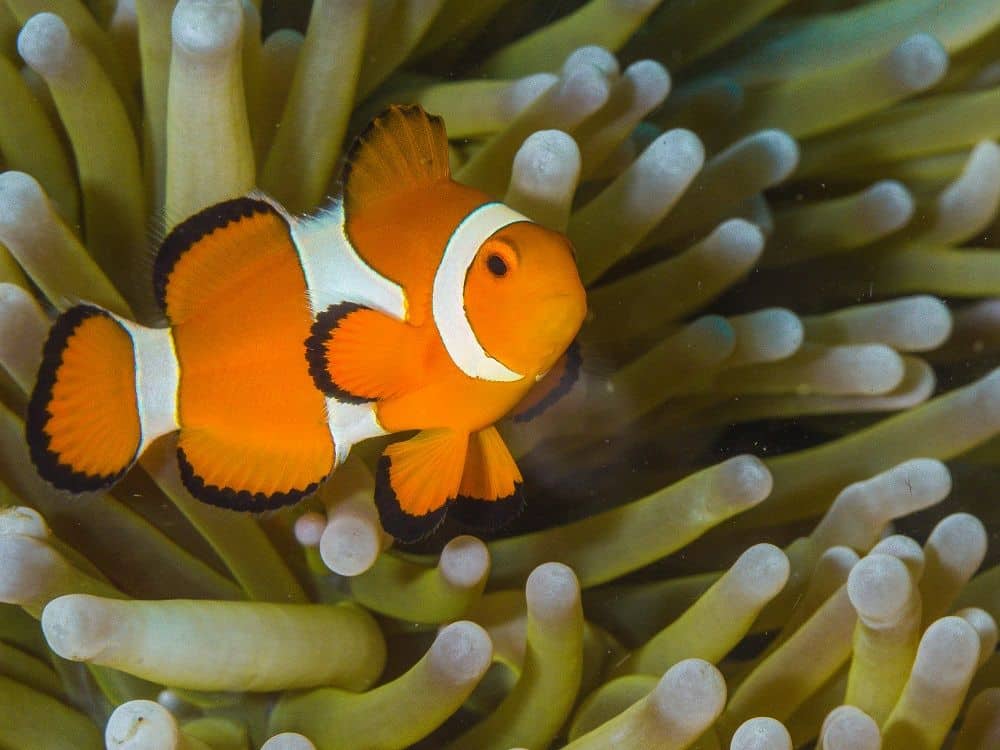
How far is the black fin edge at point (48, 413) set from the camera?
82 centimetres

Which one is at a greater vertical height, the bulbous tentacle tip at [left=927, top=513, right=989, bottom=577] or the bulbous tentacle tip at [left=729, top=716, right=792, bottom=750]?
the bulbous tentacle tip at [left=729, top=716, right=792, bottom=750]

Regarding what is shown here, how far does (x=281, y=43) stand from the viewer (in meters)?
1.12

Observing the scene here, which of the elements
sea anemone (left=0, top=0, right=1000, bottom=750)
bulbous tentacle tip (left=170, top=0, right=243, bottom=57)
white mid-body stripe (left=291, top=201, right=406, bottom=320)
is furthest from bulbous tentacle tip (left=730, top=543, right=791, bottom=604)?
bulbous tentacle tip (left=170, top=0, right=243, bottom=57)

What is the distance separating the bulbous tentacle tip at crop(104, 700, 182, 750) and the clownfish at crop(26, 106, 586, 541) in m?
0.19

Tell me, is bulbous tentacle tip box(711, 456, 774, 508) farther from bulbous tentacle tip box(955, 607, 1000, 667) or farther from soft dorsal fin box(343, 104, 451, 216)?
soft dorsal fin box(343, 104, 451, 216)

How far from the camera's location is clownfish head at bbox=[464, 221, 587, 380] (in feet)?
2.47

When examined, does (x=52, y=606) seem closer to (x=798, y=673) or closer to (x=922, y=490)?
(x=798, y=673)

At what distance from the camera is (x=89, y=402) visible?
83 cm

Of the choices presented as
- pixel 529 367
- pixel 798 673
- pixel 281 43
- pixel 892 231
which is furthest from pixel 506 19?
pixel 798 673

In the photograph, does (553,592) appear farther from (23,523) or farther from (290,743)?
(23,523)

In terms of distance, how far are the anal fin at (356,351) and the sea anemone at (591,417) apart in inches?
5.2

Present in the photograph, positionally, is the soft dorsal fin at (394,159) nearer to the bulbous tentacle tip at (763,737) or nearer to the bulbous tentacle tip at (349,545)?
the bulbous tentacle tip at (349,545)

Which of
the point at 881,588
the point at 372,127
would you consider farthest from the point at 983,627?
the point at 372,127

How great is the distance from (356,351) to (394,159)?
0.18 metres
